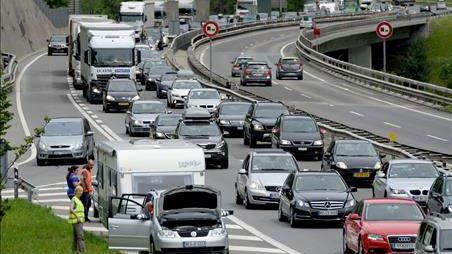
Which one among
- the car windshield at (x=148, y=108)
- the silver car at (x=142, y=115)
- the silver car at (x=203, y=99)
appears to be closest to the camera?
the silver car at (x=142, y=115)

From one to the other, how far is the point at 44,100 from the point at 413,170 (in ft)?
136

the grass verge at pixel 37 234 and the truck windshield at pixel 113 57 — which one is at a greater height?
the grass verge at pixel 37 234

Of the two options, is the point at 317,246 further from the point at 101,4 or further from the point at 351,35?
the point at 101,4

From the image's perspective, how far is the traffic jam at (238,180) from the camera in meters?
25.5

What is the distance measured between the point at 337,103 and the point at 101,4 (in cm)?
12115

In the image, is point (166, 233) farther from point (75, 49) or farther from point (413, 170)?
→ point (75, 49)

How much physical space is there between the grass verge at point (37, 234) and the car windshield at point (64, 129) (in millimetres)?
13297

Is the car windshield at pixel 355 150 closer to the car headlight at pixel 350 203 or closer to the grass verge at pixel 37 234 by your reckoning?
the car headlight at pixel 350 203

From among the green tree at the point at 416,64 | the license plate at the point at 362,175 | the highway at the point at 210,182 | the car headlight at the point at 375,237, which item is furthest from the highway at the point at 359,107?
the car headlight at the point at 375,237

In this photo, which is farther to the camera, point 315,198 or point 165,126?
point 165,126

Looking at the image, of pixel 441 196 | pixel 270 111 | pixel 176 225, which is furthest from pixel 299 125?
pixel 176 225

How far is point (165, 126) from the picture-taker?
171ft

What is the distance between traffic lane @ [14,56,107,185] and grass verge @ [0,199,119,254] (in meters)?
10.1

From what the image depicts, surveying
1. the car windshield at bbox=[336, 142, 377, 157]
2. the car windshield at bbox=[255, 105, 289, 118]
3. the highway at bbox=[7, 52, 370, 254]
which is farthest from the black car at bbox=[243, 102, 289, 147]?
the car windshield at bbox=[336, 142, 377, 157]
